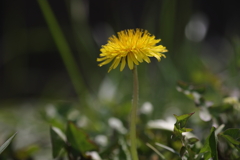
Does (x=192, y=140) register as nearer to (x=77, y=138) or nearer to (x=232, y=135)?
(x=232, y=135)

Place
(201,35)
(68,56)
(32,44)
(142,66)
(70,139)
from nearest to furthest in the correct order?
(70,139)
(68,56)
(142,66)
(201,35)
(32,44)

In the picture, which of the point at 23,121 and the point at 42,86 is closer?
the point at 23,121

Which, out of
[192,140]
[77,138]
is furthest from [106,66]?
[192,140]

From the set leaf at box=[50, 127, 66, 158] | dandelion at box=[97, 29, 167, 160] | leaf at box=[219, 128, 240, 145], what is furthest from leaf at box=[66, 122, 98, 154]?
leaf at box=[219, 128, 240, 145]

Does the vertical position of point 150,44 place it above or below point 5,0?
above

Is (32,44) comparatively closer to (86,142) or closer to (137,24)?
(137,24)

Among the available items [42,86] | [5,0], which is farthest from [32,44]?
[5,0]

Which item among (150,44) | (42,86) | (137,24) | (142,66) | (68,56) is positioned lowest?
(42,86)

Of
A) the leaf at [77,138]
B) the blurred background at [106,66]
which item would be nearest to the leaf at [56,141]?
the leaf at [77,138]
